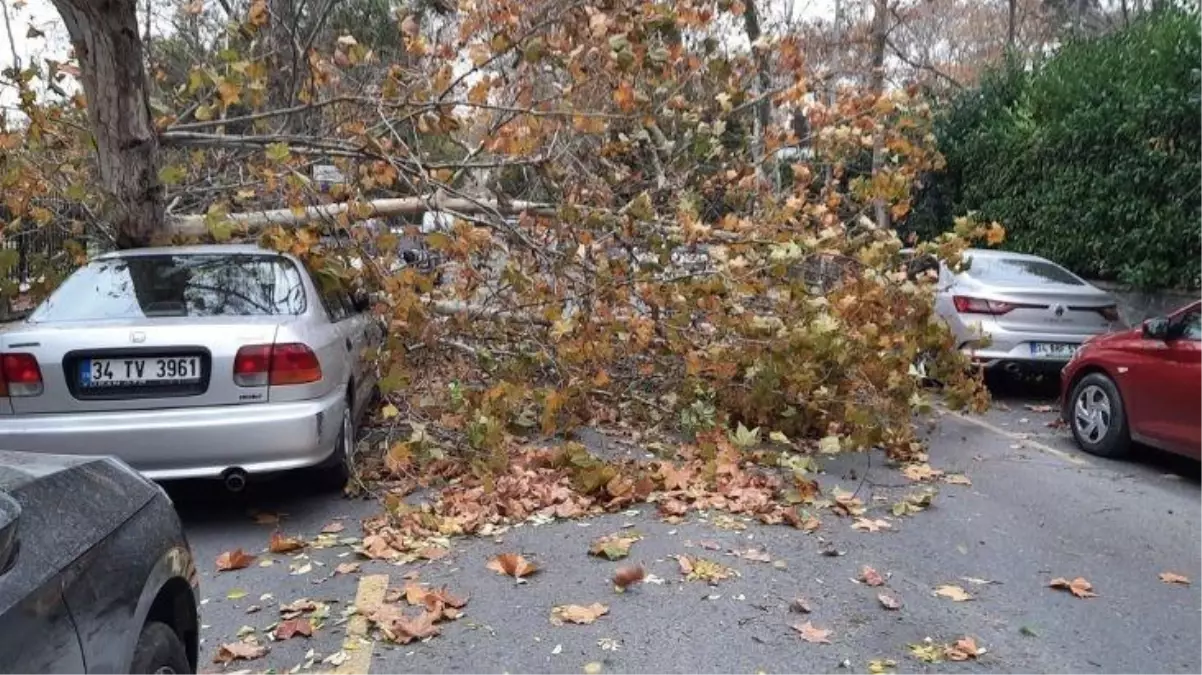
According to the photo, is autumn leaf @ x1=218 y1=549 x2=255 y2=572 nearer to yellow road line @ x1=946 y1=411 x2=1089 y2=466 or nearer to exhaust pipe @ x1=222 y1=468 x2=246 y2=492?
exhaust pipe @ x1=222 y1=468 x2=246 y2=492

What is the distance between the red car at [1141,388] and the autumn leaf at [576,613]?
4586 mm

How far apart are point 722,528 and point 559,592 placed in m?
1.27

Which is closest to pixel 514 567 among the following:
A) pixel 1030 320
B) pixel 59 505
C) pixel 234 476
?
pixel 234 476

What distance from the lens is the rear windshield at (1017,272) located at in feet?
33.6

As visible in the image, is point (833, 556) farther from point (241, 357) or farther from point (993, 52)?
point (993, 52)

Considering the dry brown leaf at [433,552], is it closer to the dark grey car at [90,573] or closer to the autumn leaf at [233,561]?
the autumn leaf at [233,561]

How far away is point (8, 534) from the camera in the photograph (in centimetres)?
201

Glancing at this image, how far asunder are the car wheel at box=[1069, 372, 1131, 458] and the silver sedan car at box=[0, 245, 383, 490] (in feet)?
18.5

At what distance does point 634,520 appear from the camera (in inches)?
224

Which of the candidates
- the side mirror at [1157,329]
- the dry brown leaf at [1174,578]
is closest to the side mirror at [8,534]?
the dry brown leaf at [1174,578]

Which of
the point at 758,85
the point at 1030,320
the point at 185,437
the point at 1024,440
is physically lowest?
the point at 1024,440

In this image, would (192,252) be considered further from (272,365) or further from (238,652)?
(238,652)

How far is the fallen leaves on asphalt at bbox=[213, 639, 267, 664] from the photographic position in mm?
3939

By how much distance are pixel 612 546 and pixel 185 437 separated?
2.29 m
